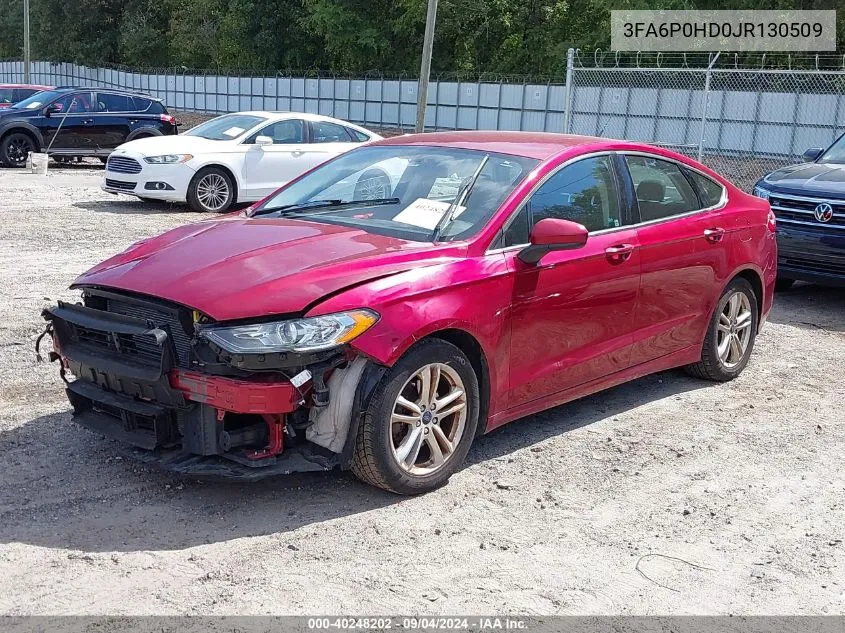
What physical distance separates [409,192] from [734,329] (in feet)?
9.06

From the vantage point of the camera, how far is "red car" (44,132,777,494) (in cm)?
436

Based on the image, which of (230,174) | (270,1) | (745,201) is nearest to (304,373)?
(745,201)

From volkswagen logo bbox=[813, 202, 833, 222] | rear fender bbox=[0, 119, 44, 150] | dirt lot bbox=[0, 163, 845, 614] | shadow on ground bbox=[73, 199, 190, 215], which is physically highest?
volkswagen logo bbox=[813, 202, 833, 222]

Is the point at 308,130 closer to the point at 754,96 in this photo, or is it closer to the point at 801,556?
the point at 801,556

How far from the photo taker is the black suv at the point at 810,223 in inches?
373

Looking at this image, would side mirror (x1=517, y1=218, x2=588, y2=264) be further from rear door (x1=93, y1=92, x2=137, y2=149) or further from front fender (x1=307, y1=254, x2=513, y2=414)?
rear door (x1=93, y1=92, x2=137, y2=149)

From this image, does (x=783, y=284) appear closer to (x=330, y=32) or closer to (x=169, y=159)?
(x=169, y=159)

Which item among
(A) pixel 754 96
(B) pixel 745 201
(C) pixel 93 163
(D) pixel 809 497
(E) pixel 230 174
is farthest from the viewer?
(A) pixel 754 96

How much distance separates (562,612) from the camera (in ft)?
12.3

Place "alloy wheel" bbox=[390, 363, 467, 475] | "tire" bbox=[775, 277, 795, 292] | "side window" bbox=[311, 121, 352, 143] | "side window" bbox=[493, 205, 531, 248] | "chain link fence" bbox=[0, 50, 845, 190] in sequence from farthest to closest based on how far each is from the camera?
"chain link fence" bbox=[0, 50, 845, 190] → "side window" bbox=[311, 121, 352, 143] → "tire" bbox=[775, 277, 795, 292] → "side window" bbox=[493, 205, 531, 248] → "alloy wheel" bbox=[390, 363, 467, 475]

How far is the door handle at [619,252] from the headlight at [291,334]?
6.03 ft

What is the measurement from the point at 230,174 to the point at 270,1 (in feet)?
148

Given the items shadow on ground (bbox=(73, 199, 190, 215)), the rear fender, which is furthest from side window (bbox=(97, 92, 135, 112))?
shadow on ground (bbox=(73, 199, 190, 215))

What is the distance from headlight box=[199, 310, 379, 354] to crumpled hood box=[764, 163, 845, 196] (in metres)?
6.78
